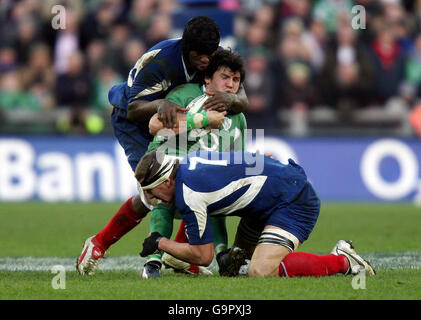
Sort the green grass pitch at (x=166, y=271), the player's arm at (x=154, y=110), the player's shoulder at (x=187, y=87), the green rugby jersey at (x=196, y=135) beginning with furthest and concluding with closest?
the player's shoulder at (x=187, y=87) < the green rugby jersey at (x=196, y=135) < the player's arm at (x=154, y=110) < the green grass pitch at (x=166, y=271)

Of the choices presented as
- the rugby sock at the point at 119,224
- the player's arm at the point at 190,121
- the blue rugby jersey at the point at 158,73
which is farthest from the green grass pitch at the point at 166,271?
the blue rugby jersey at the point at 158,73

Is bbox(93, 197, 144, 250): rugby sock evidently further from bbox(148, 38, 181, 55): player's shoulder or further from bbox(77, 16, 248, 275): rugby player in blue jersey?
bbox(148, 38, 181, 55): player's shoulder

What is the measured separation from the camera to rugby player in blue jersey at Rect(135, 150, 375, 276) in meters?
A: 6.53

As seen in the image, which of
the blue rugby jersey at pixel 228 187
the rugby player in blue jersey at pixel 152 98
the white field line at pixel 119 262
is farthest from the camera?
the white field line at pixel 119 262

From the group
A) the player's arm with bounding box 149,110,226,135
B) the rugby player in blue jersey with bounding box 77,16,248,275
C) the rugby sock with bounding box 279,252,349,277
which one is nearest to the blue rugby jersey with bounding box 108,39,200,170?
the rugby player in blue jersey with bounding box 77,16,248,275

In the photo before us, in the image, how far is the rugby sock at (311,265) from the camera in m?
6.82

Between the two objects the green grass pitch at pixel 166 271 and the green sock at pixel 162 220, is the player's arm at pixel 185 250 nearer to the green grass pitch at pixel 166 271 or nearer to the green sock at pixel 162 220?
the green grass pitch at pixel 166 271

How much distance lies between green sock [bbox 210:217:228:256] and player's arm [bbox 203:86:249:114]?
914 mm

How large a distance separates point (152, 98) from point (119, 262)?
1.78 meters

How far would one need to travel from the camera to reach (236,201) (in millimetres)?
6676

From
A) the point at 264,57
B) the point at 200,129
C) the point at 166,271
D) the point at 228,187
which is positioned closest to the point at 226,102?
the point at 200,129

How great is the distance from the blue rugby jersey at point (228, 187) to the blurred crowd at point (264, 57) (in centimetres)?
852
